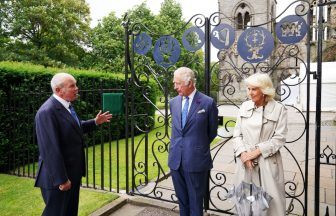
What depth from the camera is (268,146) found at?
9.27ft

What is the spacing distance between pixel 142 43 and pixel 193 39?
0.89m

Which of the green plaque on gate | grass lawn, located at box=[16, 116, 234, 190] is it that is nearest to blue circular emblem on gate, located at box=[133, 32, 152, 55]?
the green plaque on gate

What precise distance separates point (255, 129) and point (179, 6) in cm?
3130

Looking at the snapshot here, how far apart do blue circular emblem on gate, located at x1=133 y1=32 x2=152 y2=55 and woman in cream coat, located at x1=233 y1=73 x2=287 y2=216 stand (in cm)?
211

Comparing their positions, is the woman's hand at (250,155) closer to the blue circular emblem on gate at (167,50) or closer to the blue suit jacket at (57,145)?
the blue suit jacket at (57,145)

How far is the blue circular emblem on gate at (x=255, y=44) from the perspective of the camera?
3.61 meters

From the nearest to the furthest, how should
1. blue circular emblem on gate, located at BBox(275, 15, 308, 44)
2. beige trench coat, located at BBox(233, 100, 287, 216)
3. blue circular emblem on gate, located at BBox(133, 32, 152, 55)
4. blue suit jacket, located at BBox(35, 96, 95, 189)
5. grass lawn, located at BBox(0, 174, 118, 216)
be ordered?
blue suit jacket, located at BBox(35, 96, 95, 189)
beige trench coat, located at BBox(233, 100, 287, 216)
blue circular emblem on gate, located at BBox(275, 15, 308, 44)
grass lawn, located at BBox(0, 174, 118, 216)
blue circular emblem on gate, located at BBox(133, 32, 152, 55)

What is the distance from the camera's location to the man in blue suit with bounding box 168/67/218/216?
3.20 m

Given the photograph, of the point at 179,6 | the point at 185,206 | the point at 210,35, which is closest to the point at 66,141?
the point at 185,206

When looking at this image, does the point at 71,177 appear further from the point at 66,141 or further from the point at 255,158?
the point at 255,158

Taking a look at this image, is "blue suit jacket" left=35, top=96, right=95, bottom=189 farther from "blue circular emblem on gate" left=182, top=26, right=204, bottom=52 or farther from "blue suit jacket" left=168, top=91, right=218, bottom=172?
"blue circular emblem on gate" left=182, top=26, right=204, bottom=52

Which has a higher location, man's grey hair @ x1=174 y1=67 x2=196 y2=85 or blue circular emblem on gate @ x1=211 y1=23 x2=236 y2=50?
blue circular emblem on gate @ x1=211 y1=23 x2=236 y2=50

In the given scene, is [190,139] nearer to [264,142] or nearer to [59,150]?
[264,142]

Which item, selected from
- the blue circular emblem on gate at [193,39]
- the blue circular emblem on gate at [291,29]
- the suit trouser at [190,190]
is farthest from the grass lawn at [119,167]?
the blue circular emblem on gate at [291,29]
